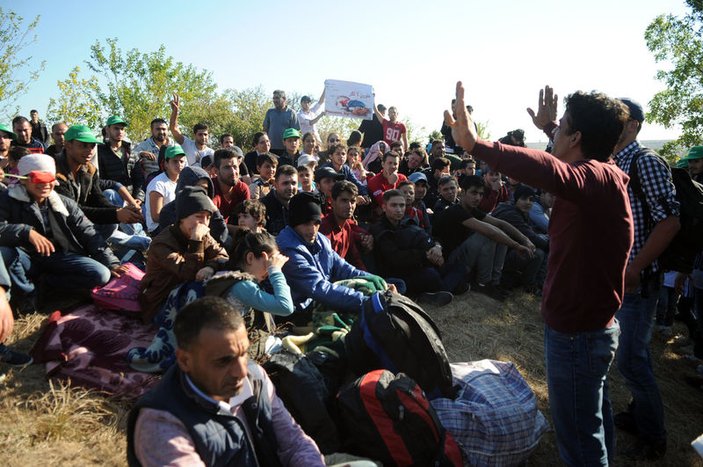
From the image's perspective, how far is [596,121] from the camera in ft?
6.79

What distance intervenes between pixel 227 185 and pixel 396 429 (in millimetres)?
3734

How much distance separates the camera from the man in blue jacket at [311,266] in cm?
391

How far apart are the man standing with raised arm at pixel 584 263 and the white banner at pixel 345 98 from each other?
9643mm

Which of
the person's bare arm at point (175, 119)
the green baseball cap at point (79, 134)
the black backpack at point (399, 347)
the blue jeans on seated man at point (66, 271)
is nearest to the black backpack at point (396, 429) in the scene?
the black backpack at point (399, 347)

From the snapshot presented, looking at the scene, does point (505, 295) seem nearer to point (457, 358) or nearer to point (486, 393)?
point (457, 358)

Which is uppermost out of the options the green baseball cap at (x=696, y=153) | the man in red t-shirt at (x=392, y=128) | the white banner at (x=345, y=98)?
the white banner at (x=345, y=98)

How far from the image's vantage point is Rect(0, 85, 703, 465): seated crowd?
5.92 ft

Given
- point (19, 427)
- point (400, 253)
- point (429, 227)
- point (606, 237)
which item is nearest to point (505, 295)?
point (429, 227)

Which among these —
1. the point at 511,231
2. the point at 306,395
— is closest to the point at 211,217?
the point at 306,395

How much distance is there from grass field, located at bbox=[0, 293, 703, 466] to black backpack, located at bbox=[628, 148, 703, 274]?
5.01ft

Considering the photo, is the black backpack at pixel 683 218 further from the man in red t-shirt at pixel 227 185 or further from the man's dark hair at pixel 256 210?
the man in red t-shirt at pixel 227 185

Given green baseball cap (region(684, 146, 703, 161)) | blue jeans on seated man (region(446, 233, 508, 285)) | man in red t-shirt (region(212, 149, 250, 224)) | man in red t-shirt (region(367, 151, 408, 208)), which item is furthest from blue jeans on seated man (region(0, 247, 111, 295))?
green baseball cap (region(684, 146, 703, 161))

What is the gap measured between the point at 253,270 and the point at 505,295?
3913mm

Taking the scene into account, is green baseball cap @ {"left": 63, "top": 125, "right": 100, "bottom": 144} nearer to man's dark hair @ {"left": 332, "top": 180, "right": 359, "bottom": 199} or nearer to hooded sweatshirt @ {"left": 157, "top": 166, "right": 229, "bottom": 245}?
hooded sweatshirt @ {"left": 157, "top": 166, "right": 229, "bottom": 245}
